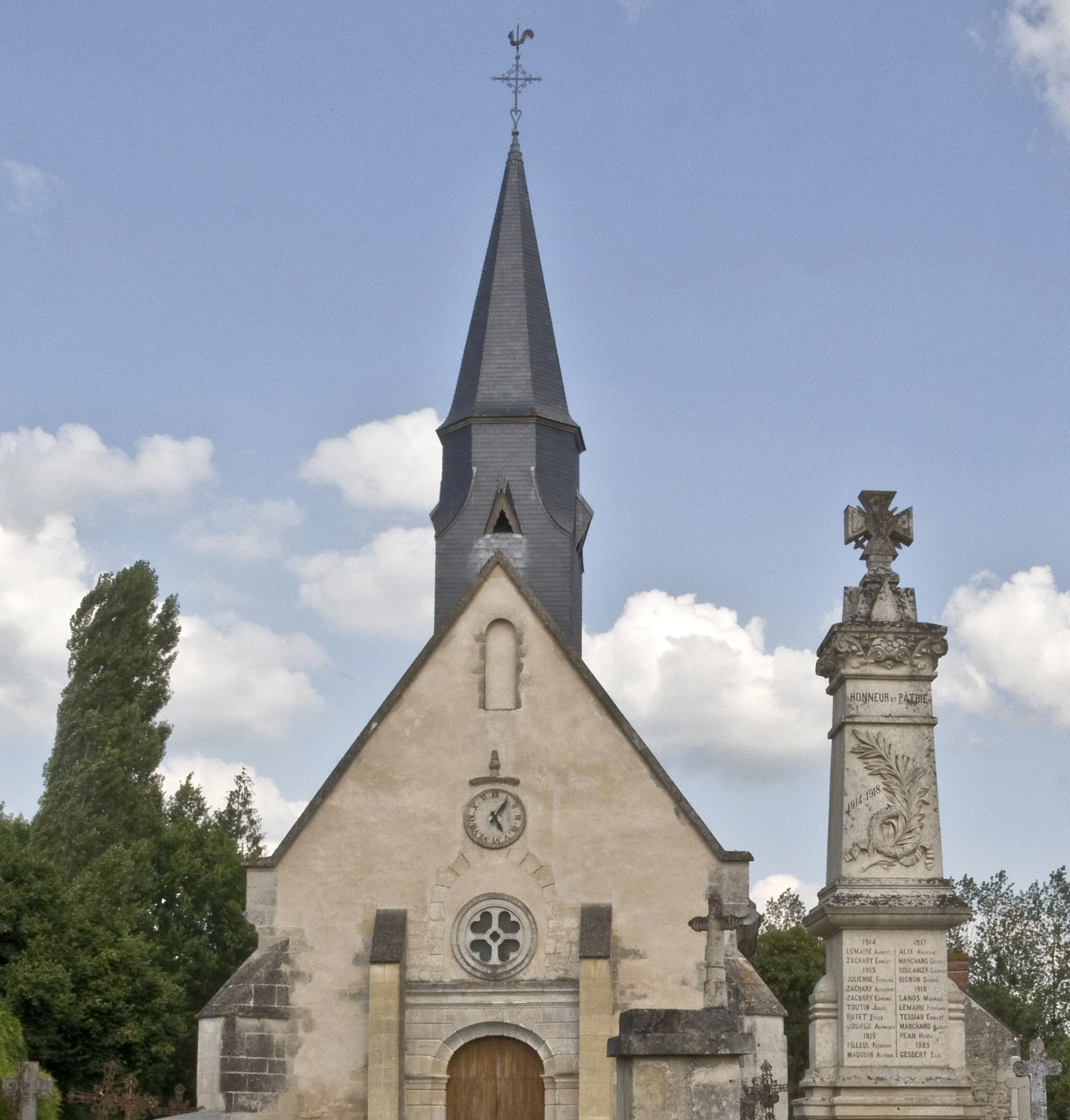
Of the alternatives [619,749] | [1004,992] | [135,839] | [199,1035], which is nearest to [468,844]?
[619,749]

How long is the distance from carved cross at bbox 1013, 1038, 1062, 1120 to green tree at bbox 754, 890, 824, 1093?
16.7m

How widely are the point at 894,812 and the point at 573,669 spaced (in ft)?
36.0

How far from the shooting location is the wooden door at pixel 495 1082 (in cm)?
2011

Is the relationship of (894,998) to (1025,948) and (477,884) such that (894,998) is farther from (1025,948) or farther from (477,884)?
(1025,948)

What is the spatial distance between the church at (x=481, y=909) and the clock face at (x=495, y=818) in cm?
3

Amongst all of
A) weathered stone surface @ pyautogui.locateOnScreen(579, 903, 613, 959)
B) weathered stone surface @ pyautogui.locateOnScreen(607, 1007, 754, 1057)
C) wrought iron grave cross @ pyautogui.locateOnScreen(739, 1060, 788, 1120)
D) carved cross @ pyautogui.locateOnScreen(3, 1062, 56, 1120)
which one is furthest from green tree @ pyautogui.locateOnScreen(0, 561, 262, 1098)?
weathered stone surface @ pyautogui.locateOnScreen(607, 1007, 754, 1057)

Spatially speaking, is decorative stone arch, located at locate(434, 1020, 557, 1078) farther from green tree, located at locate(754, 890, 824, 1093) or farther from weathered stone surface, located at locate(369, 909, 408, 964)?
green tree, located at locate(754, 890, 824, 1093)

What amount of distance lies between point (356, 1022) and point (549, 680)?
187 inches

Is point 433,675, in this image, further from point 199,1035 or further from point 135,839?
point 135,839

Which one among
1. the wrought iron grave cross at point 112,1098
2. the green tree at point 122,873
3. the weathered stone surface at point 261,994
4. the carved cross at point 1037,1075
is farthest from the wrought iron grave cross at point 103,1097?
the carved cross at point 1037,1075

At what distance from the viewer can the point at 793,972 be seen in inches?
1548

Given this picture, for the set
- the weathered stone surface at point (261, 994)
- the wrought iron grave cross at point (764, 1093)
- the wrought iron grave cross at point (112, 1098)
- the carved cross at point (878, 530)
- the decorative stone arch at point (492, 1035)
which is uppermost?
the carved cross at point (878, 530)

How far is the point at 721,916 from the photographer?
50.1 feet

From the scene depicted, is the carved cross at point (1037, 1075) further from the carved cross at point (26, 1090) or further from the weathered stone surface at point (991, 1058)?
the carved cross at point (26, 1090)
